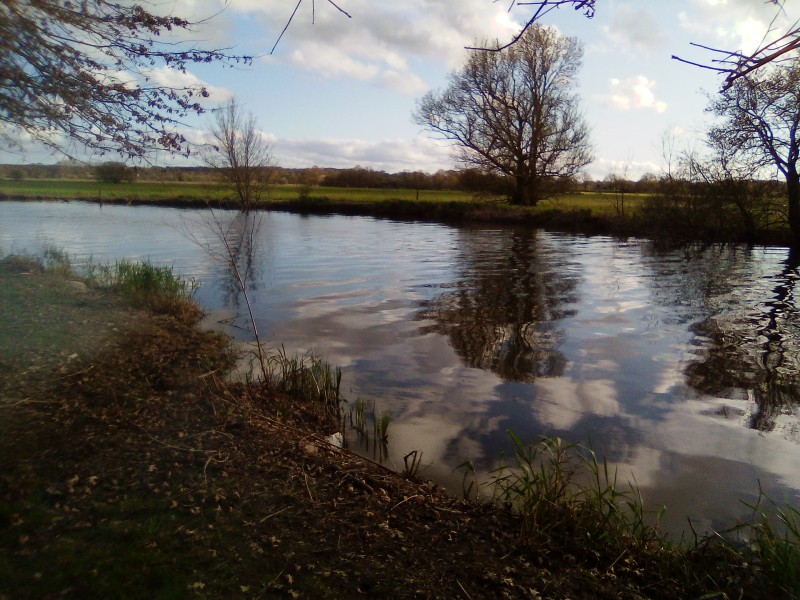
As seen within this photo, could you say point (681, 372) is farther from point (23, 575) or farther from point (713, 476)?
point (23, 575)

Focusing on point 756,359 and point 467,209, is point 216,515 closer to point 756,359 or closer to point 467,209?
point 756,359

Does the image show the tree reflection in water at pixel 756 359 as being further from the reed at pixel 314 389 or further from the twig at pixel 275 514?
the twig at pixel 275 514

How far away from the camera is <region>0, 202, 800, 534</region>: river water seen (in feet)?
18.7

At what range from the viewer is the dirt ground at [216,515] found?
3.02m

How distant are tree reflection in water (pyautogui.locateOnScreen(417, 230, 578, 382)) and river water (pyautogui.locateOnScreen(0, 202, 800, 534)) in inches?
2.0

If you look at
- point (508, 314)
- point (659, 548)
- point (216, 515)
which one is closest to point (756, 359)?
point (508, 314)

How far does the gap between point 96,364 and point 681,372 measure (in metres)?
7.32

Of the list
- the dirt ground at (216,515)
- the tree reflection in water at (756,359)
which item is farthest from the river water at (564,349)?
the dirt ground at (216,515)

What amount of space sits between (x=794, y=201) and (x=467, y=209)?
2131 cm

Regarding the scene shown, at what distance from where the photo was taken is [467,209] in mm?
41844

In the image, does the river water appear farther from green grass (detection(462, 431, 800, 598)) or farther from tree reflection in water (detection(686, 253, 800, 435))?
green grass (detection(462, 431, 800, 598))

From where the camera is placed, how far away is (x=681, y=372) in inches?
328

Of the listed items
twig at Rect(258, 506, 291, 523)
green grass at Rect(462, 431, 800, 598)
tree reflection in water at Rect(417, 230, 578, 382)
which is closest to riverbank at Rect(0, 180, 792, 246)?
tree reflection in water at Rect(417, 230, 578, 382)

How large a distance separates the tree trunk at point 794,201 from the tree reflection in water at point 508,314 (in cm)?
1053
